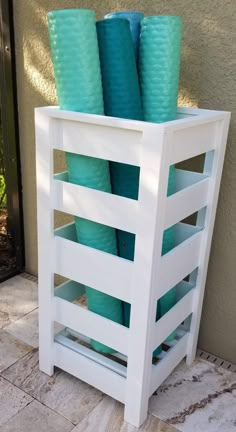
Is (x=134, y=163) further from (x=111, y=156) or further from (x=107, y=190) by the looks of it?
(x=107, y=190)

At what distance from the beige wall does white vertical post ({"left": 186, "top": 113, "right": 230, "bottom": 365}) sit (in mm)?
97

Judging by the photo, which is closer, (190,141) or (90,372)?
(190,141)

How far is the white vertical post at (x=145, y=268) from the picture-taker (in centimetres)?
105

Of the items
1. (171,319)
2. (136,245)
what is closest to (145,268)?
(136,245)

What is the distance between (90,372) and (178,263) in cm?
52

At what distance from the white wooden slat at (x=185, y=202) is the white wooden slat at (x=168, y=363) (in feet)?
1.79

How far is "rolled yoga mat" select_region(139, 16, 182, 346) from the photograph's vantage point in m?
1.17

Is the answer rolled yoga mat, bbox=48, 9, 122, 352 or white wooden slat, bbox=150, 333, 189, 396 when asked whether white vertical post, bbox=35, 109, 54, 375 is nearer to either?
rolled yoga mat, bbox=48, 9, 122, 352

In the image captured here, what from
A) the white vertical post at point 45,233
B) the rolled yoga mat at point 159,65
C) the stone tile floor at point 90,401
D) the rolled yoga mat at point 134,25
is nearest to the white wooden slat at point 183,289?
the stone tile floor at point 90,401

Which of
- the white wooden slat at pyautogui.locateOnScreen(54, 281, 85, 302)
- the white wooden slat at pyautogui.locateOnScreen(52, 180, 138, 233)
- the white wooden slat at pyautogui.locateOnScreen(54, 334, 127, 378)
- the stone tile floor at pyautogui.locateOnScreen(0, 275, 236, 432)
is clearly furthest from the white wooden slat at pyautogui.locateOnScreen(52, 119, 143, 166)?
the stone tile floor at pyautogui.locateOnScreen(0, 275, 236, 432)

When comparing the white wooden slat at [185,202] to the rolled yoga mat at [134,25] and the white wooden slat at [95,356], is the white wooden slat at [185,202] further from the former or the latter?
the white wooden slat at [95,356]

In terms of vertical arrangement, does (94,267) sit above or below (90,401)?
above

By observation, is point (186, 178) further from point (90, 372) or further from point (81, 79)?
point (90, 372)

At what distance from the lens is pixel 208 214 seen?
4.74 ft
